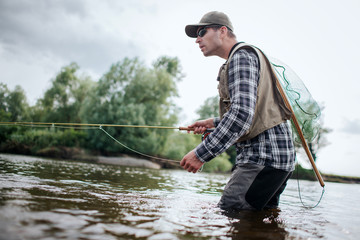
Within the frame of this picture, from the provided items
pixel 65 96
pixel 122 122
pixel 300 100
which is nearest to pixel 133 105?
pixel 122 122

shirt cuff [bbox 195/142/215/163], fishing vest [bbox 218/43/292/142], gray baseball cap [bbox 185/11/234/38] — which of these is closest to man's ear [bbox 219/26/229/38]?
gray baseball cap [bbox 185/11/234/38]

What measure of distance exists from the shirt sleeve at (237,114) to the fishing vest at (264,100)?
17 cm

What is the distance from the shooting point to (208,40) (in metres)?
3.13

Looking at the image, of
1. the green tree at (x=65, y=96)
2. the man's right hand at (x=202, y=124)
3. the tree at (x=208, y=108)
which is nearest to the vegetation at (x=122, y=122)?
the green tree at (x=65, y=96)

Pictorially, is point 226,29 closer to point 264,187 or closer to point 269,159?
point 269,159

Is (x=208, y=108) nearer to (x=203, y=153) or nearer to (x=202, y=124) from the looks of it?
(x=202, y=124)

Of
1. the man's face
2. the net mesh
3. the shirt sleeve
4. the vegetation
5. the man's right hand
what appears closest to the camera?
the shirt sleeve

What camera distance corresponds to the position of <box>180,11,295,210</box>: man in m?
2.42

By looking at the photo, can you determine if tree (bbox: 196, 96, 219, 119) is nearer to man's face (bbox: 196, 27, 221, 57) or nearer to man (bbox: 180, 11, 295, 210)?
man's face (bbox: 196, 27, 221, 57)

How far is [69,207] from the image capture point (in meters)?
2.27

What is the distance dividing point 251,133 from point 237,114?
0.37m

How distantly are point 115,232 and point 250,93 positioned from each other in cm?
166

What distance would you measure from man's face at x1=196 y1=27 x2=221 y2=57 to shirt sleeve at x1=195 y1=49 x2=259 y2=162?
633 mm

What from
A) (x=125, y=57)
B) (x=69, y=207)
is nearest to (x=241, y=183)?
(x=69, y=207)
